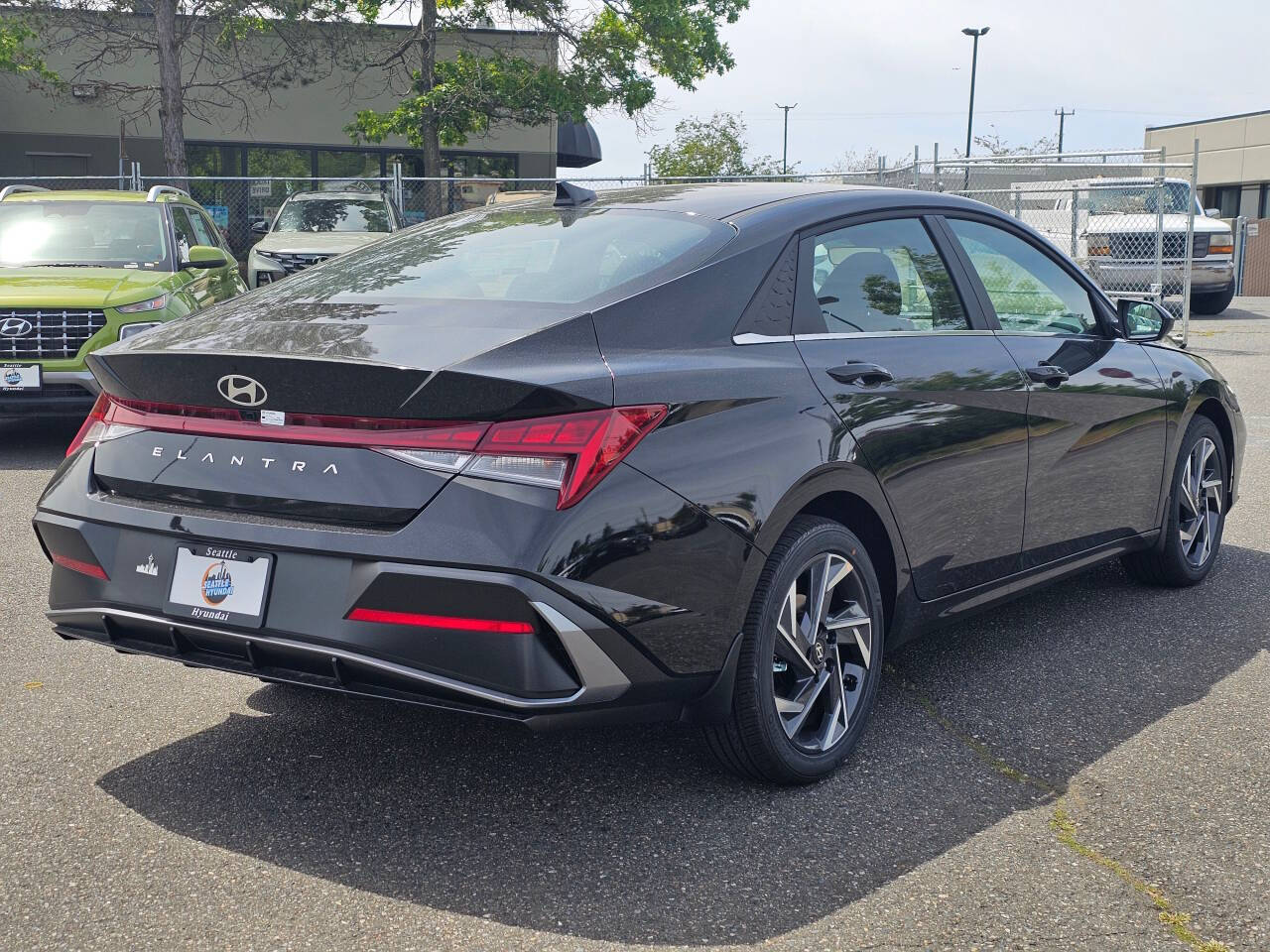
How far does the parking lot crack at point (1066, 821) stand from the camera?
2926 millimetres

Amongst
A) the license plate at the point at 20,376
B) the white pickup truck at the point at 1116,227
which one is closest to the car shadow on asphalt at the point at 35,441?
the license plate at the point at 20,376

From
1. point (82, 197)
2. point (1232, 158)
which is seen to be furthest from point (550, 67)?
point (1232, 158)

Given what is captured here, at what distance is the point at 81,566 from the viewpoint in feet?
11.3

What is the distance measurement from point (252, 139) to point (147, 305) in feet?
77.5

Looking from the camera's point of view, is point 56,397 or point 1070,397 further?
point 56,397

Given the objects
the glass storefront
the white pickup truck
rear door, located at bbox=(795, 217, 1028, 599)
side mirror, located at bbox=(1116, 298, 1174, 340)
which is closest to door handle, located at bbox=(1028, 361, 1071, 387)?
rear door, located at bbox=(795, 217, 1028, 599)

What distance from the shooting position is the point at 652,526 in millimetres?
3096

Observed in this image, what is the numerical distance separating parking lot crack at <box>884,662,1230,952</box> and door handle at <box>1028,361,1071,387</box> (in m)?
1.08

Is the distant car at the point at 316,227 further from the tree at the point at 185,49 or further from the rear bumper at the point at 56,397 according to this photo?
the rear bumper at the point at 56,397

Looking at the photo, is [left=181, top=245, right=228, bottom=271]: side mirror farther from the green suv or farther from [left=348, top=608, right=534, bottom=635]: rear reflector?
[left=348, top=608, right=534, bottom=635]: rear reflector

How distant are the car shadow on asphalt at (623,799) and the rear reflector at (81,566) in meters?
0.58

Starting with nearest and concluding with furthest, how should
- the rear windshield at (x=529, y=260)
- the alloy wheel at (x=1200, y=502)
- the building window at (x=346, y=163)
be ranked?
the rear windshield at (x=529, y=260) < the alloy wheel at (x=1200, y=502) < the building window at (x=346, y=163)

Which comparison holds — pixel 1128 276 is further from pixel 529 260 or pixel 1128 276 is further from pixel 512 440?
pixel 512 440

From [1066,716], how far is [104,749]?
2.81 meters
